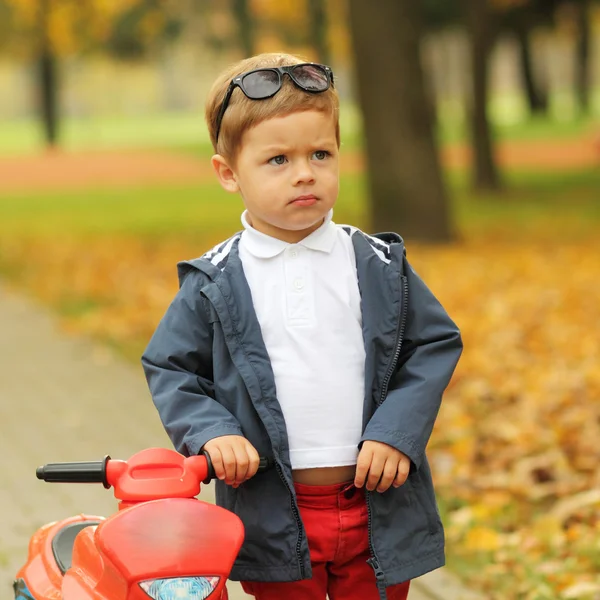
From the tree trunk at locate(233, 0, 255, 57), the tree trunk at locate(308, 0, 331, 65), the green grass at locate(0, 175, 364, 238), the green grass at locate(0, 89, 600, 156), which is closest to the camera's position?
the green grass at locate(0, 175, 364, 238)

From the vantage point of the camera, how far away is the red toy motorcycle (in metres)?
2.11

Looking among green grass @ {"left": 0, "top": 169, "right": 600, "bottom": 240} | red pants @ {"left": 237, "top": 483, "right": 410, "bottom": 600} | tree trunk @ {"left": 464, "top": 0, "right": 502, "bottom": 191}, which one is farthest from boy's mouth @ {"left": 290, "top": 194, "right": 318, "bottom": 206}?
tree trunk @ {"left": 464, "top": 0, "right": 502, "bottom": 191}

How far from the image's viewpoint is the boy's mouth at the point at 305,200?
8.59ft

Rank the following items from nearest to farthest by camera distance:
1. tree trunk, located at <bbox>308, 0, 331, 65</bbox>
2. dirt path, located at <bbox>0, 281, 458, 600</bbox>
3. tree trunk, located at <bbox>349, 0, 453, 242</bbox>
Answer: dirt path, located at <bbox>0, 281, 458, 600</bbox>, tree trunk, located at <bbox>349, 0, 453, 242</bbox>, tree trunk, located at <bbox>308, 0, 331, 65</bbox>

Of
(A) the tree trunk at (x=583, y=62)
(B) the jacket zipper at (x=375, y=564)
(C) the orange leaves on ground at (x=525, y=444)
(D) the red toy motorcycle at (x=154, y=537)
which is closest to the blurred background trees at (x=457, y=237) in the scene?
(C) the orange leaves on ground at (x=525, y=444)

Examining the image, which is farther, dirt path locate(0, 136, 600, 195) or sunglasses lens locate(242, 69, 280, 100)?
dirt path locate(0, 136, 600, 195)

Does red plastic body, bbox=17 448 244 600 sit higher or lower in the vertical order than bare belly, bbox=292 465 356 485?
higher

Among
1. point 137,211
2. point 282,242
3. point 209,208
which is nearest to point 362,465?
point 282,242

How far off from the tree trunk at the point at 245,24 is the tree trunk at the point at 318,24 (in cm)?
226

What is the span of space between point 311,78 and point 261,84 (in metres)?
0.12

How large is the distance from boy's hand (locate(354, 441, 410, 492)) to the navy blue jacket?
20mm

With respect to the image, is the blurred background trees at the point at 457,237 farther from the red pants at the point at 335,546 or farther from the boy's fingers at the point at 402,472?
the boy's fingers at the point at 402,472

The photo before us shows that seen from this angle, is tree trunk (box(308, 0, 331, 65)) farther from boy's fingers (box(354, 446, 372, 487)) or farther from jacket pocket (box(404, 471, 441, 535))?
boy's fingers (box(354, 446, 372, 487))

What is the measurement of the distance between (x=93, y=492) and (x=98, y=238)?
10.3m
